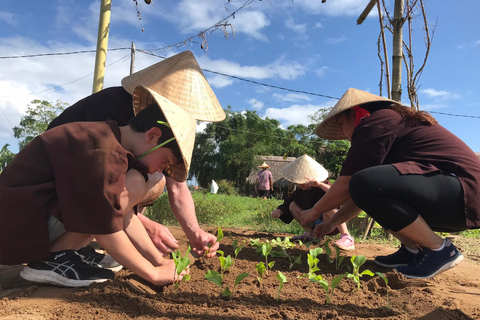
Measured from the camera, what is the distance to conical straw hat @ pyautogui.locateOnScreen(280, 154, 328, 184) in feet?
12.4

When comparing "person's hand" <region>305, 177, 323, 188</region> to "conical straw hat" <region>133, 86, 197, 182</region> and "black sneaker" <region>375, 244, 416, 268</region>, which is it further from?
"conical straw hat" <region>133, 86, 197, 182</region>

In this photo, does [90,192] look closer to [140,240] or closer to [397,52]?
[140,240]

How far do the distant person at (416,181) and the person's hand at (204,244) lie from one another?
2.94ft

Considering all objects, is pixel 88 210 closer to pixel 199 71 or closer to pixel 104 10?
pixel 199 71

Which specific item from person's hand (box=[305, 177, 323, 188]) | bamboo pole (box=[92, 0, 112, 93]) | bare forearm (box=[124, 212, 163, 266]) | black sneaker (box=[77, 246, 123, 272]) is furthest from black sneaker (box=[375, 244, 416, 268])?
bamboo pole (box=[92, 0, 112, 93])

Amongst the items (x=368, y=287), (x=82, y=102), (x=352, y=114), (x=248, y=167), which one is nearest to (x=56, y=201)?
(x=82, y=102)

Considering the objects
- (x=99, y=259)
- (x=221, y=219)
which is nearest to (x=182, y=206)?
(x=99, y=259)

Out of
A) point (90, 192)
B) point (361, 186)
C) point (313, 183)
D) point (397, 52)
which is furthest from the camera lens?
point (397, 52)

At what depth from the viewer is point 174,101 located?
252cm

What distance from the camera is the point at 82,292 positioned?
5.49 ft

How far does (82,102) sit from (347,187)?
1879mm

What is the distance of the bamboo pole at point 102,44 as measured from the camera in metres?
4.88

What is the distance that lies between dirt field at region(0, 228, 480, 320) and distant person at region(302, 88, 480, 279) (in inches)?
10.6

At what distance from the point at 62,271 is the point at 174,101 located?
1.29 metres
